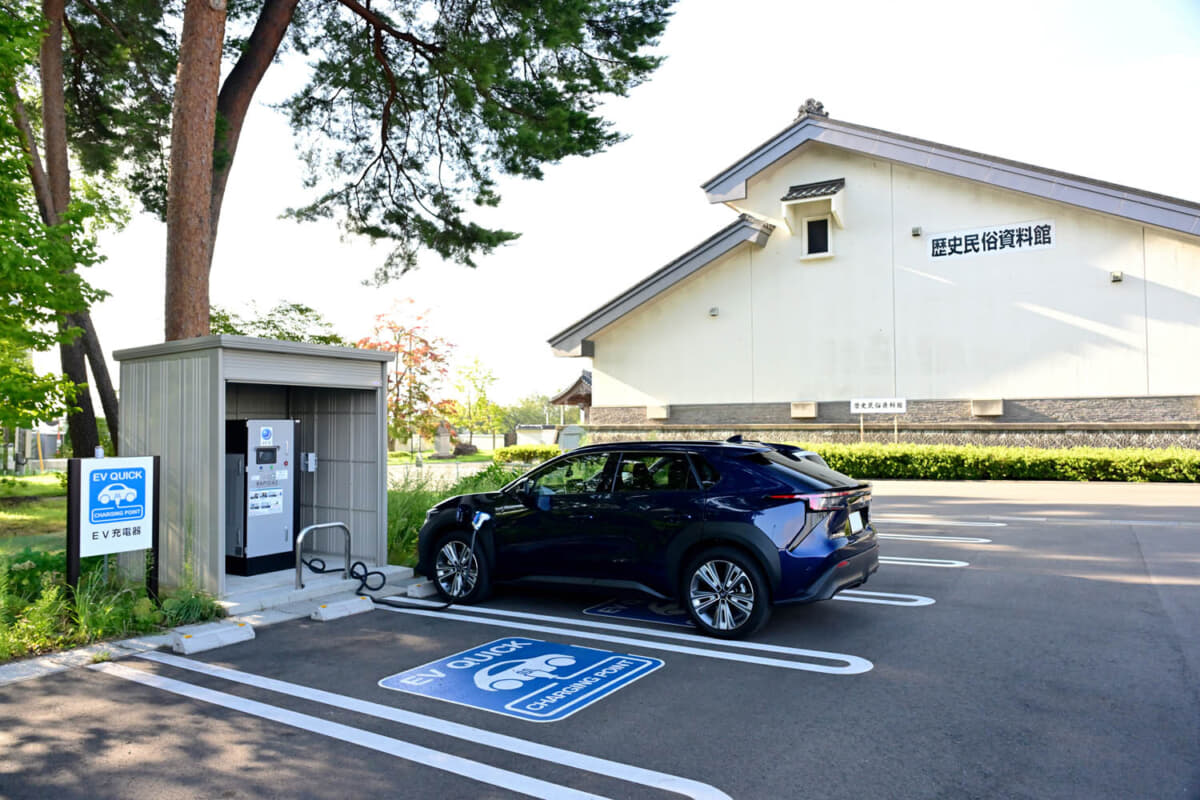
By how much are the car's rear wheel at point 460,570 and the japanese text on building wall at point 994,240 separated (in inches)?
808

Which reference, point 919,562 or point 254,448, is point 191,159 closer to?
point 254,448

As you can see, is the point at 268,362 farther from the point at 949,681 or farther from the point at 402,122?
the point at 402,122

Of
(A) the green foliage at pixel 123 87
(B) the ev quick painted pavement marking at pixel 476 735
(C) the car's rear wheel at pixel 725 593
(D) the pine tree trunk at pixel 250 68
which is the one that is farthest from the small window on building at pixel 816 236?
(B) the ev quick painted pavement marking at pixel 476 735

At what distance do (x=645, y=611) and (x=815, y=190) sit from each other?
21.0 m

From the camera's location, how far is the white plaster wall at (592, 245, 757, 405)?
27156 mm

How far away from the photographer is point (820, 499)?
21.0 feet

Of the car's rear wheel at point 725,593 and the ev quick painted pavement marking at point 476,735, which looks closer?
the ev quick painted pavement marking at point 476,735

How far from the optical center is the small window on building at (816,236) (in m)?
25.9

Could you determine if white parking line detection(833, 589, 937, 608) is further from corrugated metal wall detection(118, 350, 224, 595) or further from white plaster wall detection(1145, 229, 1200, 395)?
white plaster wall detection(1145, 229, 1200, 395)

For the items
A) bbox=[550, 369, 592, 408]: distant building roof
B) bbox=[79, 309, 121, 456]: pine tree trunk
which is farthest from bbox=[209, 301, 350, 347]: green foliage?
bbox=[550, 369, 592, 408]: distant building roof

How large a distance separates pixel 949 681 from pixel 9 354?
1535cm

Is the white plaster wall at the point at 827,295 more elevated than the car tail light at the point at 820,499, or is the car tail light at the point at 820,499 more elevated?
the white plaster wall at the point at 827,295

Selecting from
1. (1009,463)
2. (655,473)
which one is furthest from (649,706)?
(1009,463)

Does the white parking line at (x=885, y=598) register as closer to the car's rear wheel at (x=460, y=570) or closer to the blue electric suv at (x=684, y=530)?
the blue electric suv at (x=684, y=530)
